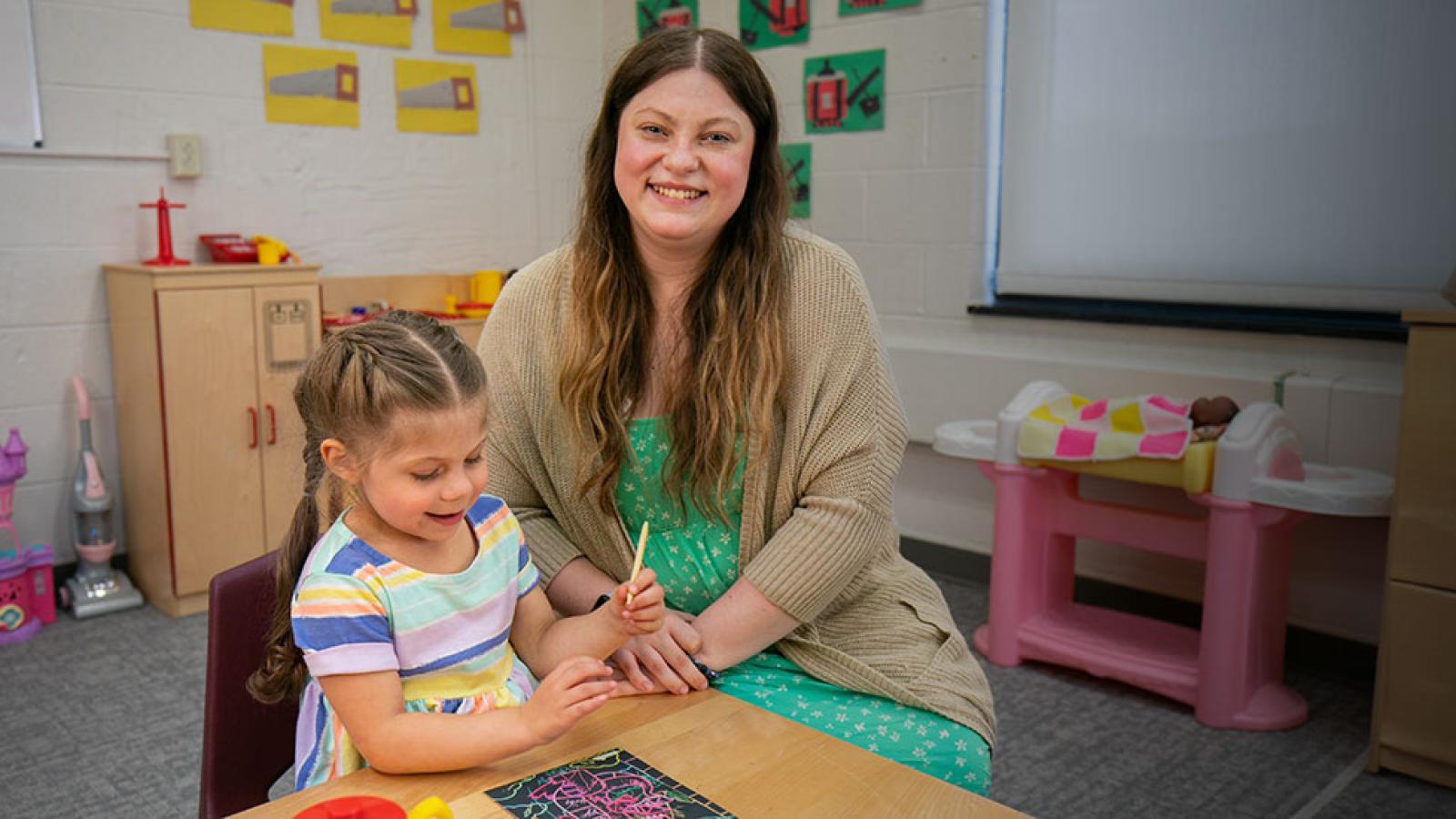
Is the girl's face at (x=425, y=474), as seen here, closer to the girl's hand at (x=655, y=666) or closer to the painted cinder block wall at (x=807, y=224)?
the girl's hand at (x=655, y=666)

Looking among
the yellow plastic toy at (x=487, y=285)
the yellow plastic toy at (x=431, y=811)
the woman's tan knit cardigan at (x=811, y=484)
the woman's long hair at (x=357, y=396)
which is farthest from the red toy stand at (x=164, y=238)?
the yellow plastic toy at (x=431, y=811)

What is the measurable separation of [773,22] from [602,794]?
320 cm

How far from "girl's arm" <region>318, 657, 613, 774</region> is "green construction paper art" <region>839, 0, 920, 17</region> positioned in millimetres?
2805

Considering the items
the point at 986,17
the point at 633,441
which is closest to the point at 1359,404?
the point at 986,17

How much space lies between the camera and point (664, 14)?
411 centimetres

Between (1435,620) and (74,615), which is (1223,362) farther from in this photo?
(74,615)

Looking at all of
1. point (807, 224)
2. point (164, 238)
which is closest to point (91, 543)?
point (164, 238)

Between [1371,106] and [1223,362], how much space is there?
2.11 ft

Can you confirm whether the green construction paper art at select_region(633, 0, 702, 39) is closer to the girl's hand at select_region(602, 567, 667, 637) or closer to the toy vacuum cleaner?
the toy vacuum cleaner

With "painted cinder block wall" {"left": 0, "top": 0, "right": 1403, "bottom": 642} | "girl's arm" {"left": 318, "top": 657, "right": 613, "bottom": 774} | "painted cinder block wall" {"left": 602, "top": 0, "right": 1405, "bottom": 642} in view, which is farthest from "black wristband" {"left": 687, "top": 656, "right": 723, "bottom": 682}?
"painted cinder block wall" {"left": 0, "top": 0, "right": 1403, "bottom": 642}

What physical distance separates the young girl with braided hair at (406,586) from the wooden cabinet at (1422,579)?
1658 millimetres

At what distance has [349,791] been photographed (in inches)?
37.8

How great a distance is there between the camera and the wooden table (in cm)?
94

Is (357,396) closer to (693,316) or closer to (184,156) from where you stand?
(693,316)
